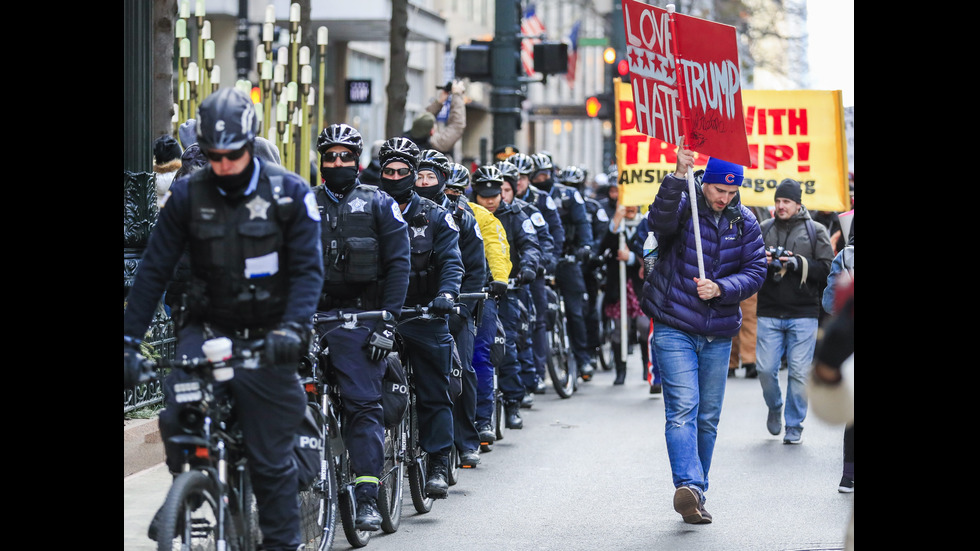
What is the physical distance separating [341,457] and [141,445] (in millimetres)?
2364

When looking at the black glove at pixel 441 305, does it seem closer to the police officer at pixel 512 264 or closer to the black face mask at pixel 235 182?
the black face mask at pixel 235 182

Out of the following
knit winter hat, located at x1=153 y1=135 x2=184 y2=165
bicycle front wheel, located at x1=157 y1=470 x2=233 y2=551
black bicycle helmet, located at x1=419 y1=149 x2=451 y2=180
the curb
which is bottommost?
the curb

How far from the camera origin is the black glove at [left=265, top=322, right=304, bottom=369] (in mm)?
5328

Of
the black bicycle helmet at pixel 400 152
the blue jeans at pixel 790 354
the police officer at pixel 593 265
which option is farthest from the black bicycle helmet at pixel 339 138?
the police officer at pixel 593 265

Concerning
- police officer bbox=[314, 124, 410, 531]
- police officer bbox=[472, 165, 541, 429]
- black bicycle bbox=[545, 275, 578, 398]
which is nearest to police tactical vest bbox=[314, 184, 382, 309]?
police officer bbox=[314, 124, 410, 531]

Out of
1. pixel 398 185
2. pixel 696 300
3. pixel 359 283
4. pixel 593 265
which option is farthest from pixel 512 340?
pixel 359 283

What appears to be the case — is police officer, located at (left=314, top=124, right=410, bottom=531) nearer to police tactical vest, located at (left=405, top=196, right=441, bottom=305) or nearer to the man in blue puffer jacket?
police tactical vest, located at (left=405, top=196, right=441, bottom=305)

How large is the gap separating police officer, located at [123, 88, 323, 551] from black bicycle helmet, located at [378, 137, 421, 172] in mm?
2583

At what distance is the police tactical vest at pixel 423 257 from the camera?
8.54 meters

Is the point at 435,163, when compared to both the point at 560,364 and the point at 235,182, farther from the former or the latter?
the point at 560,364
